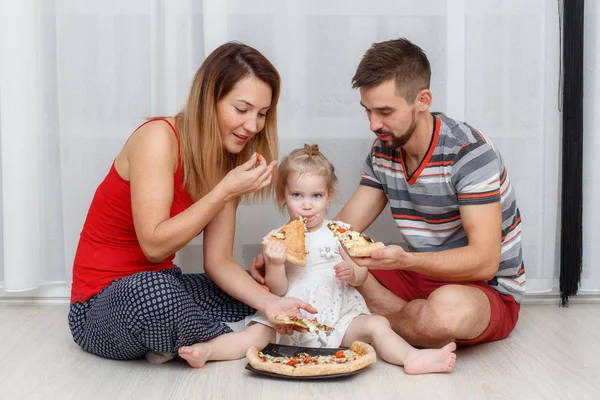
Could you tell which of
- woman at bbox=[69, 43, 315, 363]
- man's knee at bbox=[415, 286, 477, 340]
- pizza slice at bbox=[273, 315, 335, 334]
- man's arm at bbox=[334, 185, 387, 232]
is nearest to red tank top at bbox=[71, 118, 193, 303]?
woman at bbox=[69, 43, 315, 363]

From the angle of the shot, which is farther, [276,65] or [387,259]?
[276,65]

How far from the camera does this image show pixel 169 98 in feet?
9.82

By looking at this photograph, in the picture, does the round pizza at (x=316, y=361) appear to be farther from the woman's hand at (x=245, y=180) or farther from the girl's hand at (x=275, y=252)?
the woman's hand at (x=245, y=180)

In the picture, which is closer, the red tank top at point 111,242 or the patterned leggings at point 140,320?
the patterned leggings at point 140,320

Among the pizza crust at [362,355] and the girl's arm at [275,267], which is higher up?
the girl's arm at [275,267]

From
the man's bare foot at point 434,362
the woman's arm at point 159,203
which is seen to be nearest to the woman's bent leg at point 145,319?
the woman's arm at point 159,203

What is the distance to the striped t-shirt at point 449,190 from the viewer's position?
248cm

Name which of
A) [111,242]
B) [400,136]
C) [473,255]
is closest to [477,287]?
[473,255]

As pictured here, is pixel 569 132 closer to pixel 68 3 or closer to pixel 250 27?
pixel 250 27

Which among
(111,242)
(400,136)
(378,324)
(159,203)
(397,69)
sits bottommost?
(378,324)

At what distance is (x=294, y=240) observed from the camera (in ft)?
8.20

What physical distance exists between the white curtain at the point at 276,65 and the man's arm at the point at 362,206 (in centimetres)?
28

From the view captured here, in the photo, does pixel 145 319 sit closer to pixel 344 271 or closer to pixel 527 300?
pixel 344 271

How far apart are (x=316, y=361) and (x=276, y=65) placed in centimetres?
119
